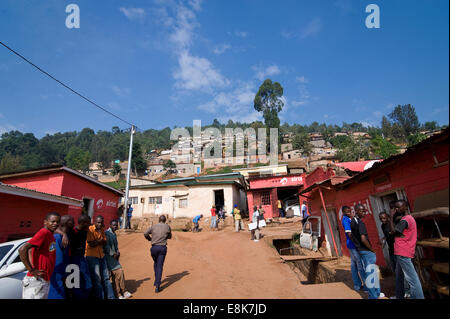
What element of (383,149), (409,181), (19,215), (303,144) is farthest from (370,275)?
(303,144)

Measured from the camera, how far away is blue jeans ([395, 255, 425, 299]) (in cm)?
351

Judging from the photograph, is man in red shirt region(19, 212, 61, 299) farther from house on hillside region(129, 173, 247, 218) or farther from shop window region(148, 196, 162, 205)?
shop window region(148, 196, 162, 205)

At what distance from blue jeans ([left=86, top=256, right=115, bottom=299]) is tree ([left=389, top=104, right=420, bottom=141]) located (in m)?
68.4

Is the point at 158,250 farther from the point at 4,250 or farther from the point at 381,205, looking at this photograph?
the point at 381,205

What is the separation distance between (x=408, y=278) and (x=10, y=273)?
264 inches

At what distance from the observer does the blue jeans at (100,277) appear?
4332 mm

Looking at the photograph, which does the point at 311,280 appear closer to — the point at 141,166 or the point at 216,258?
A: the point at 216,258

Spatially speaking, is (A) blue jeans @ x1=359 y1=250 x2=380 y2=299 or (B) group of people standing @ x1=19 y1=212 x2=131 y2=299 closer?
(B) group of people standing @ x1=19 y1=212 x2=131 y2=299

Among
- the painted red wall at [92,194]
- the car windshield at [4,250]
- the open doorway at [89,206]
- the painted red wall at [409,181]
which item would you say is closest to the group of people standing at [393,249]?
the painted red wall at [409,181]

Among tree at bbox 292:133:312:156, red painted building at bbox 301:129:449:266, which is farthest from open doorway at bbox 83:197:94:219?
tree at bbox 292:133:312:156

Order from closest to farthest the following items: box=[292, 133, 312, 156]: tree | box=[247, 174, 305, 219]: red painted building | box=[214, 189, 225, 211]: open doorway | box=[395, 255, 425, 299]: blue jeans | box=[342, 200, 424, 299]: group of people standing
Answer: box=[395, 255, 425, 299]: blue jeans
box=[342, 200, 424, 299]: group of people standing
box=[247, 174, 305, 219]: red painted building
box=[214, 189, 225, 211]: open doorway
box=[292, 133, 312, 156]: tree

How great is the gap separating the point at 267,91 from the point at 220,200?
41.1 meters

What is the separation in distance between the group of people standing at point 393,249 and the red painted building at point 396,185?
2.60 feet

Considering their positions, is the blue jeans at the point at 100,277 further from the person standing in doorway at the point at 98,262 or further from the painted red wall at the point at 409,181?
the painted red wall at the point at 409,181
